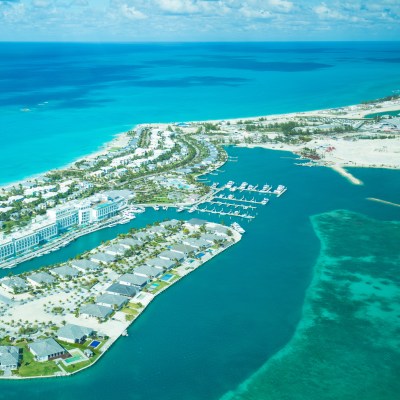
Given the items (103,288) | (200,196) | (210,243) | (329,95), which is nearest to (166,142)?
(200,196)

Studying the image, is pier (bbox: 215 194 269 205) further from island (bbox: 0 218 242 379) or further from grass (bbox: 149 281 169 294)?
grass (bbox: 149 281 169 294)

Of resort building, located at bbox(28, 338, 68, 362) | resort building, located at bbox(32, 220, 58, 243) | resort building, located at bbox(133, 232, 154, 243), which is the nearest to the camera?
resort building, located at bbox(28, 338, 68, 362)

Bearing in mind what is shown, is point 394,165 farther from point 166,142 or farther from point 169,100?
point 169,100

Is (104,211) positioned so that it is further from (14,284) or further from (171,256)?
(14,284)

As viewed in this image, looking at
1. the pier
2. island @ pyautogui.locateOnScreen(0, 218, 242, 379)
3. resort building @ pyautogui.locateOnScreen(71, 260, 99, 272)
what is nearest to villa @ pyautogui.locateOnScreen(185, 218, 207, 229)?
island @ pyautogui.locateOnScreen(0, 218, 242, 379)

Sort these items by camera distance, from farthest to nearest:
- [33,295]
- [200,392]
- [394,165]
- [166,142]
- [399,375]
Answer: [166,142]
[394,165]
[33,295]
[399,375]
[200,392]

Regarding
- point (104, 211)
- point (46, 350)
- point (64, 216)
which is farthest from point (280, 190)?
point (46, 350)
